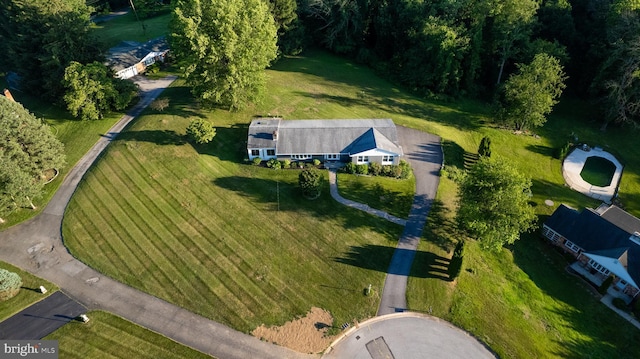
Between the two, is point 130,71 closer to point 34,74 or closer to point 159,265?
point 34,74

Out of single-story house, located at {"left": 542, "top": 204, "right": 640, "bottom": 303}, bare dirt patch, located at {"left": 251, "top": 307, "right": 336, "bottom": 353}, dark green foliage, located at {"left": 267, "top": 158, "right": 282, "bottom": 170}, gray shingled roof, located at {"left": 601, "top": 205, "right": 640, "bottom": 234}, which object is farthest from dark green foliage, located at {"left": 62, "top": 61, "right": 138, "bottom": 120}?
gray shingled roof, located at {"left": 601, "top": 205, "right": 640, "bottom": 234}

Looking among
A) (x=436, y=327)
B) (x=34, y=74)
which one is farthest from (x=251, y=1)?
(x=436, y=327)

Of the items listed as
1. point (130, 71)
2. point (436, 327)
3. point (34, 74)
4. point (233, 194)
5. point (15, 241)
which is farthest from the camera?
point (130, 71)

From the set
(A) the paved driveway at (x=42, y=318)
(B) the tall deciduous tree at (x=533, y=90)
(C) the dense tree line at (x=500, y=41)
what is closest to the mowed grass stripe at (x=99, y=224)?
(A) the paved driveway at (x=42, y=318)

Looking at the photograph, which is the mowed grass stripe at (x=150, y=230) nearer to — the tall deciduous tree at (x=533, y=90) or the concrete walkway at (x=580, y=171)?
the concrete walkway at (x=580, y=171)

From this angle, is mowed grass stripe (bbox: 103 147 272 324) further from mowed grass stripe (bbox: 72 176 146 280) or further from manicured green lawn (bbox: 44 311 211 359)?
manicured green lawn (bbox: 44 311 211 359)
